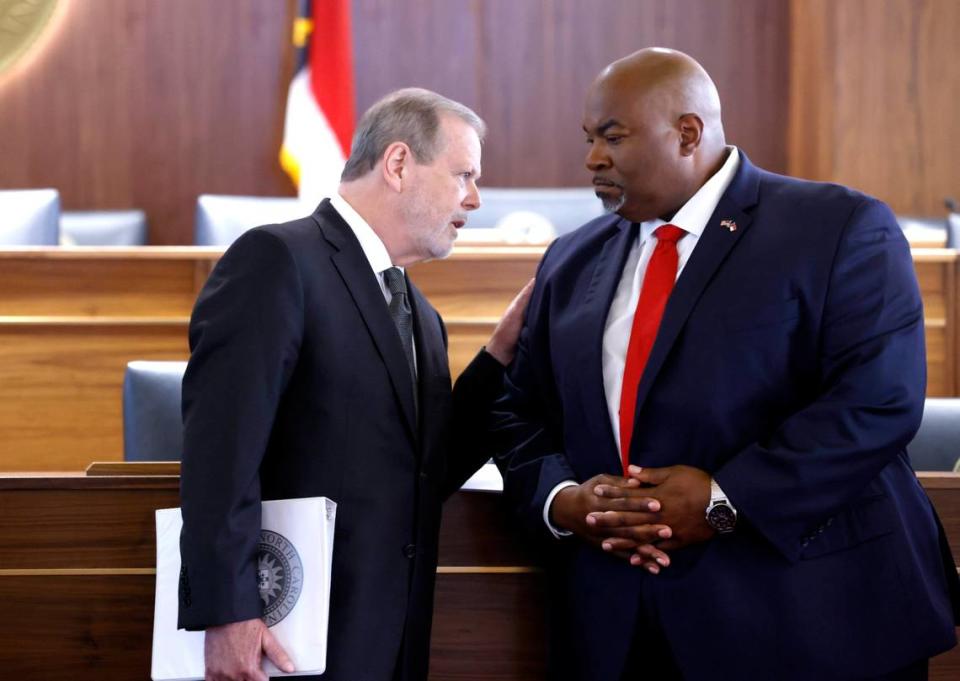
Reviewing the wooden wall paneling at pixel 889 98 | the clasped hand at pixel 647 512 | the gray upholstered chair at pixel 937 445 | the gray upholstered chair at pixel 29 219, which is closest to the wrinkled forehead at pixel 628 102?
the clasped hand at pixel 647 512

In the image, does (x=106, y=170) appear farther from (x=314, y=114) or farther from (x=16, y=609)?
(x=16, y=609)

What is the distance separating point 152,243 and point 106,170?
50 centimetres

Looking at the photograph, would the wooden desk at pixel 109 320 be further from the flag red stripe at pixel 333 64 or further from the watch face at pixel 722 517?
the watch face at pixel 722 517

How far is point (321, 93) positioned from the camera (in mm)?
6863

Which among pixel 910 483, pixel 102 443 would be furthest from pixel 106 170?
pixel 910 483

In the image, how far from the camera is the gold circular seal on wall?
7137mm

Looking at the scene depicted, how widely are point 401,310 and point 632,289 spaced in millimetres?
435

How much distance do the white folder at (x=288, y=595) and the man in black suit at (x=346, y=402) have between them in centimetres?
4

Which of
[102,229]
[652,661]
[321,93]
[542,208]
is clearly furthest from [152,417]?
[321,93]

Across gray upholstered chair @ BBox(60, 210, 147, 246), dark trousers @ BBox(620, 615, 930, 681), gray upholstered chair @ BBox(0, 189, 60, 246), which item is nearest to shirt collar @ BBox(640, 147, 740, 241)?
dark trousers @ BBox(620, 615, 930, 681)

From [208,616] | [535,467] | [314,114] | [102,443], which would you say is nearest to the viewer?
[208,616]

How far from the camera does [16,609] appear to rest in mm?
2420

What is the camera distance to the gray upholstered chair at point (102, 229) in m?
6.18

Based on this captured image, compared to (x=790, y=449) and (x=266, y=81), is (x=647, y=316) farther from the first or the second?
(x=266, y=81)
